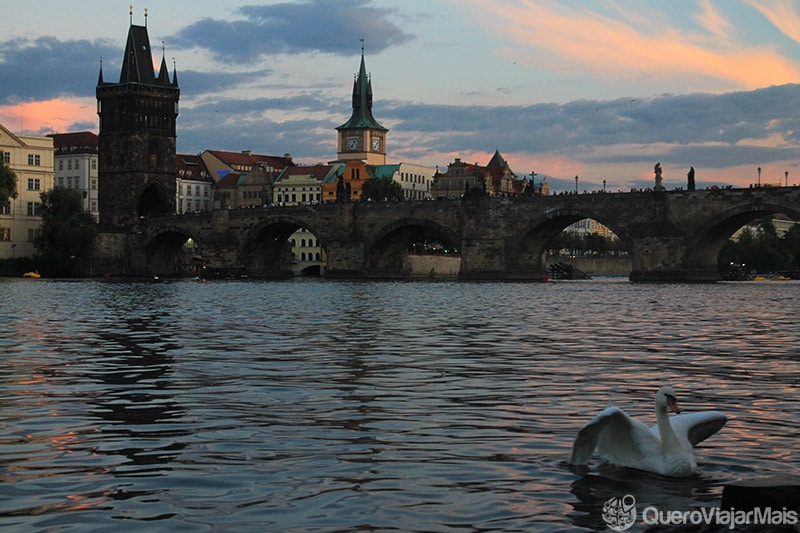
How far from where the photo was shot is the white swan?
847cm

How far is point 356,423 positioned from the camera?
11.4 meters

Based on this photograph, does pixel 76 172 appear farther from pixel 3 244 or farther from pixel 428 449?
pixel 428 449

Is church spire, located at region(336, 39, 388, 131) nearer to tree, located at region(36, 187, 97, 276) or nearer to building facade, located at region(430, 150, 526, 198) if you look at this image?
building facade, located at region(430, 150, 526, 198)

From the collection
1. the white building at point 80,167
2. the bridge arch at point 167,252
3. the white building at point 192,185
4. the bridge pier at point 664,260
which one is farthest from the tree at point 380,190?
the bridge pier at point 664,260

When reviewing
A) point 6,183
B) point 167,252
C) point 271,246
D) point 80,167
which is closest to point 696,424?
point 6,183

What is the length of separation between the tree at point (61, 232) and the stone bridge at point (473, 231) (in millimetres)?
15016

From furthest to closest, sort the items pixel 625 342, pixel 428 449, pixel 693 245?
pixel 693 245, pixel 625 342, pixel 428 449

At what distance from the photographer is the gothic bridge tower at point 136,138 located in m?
109

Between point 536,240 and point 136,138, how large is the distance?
43.4 m

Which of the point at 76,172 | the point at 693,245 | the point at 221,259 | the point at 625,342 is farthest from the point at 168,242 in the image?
the point at 625,342

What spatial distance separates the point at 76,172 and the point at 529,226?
224 ft

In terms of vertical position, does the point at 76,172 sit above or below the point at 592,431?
above

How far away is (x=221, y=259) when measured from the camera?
327 feet

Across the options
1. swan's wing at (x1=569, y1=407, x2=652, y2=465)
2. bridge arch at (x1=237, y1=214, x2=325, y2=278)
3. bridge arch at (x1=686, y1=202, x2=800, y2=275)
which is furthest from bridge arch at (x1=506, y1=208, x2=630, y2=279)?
swan's wing at (x1=569, y1=407, x2=652, y2=465)
